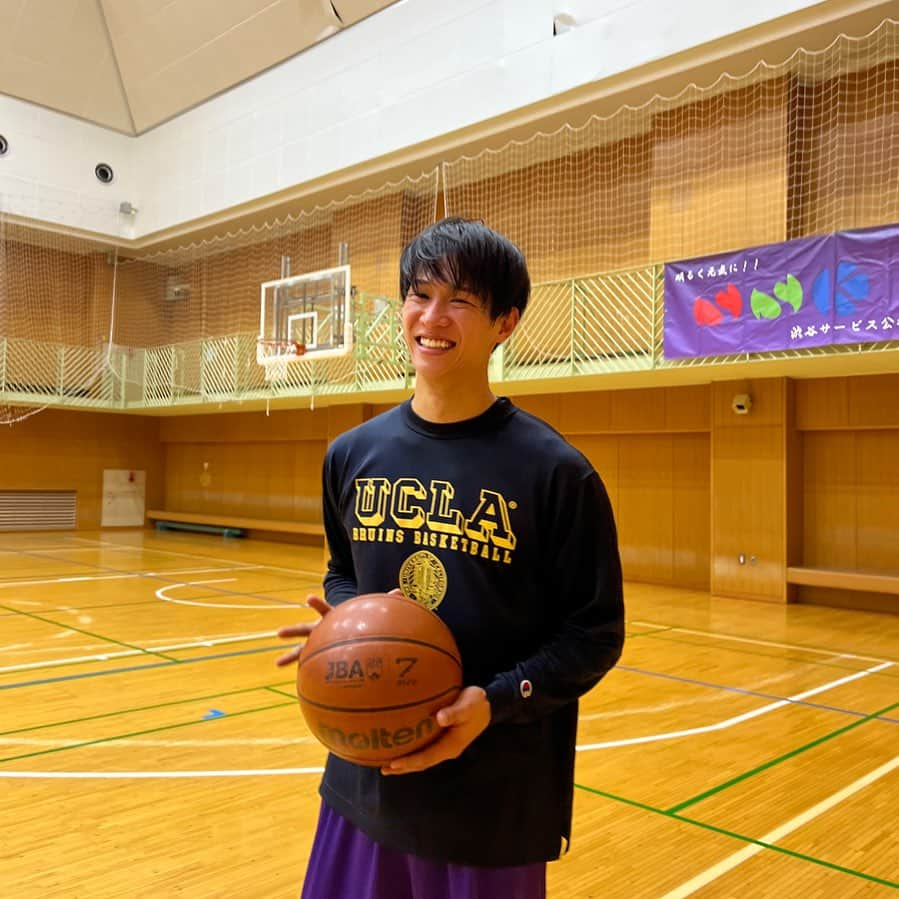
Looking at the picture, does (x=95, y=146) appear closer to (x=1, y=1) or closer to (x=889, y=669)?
(x=1, y=1)

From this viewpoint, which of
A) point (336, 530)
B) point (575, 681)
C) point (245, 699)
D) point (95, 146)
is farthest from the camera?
point (95, 146)

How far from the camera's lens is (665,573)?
1234cm

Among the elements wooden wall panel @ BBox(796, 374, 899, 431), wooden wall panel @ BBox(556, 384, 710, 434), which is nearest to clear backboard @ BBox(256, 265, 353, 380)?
wooden wall panel @ BBox(556, 384, 710, 434)

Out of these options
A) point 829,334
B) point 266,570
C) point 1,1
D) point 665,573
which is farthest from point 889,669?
point 1,1

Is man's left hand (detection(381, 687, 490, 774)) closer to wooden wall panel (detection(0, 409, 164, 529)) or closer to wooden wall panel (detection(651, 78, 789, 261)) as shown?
wooden wall panel (detection(651, 78, 789, 261))

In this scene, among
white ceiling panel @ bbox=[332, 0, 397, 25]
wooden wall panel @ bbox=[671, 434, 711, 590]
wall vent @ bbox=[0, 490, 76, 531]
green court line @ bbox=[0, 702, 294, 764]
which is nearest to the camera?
green court line @ bbox=[0, 702, 294, 764]

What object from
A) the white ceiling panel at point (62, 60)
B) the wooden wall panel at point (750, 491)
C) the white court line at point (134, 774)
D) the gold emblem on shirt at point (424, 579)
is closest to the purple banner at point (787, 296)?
the wooden wall panel at point (750, 491)

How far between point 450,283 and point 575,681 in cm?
71

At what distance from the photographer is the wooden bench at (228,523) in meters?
16.8

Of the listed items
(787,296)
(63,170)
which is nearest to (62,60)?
(63,170)

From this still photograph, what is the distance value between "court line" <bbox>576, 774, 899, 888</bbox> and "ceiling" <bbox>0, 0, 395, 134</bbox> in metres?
12.4

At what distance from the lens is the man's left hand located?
1.34m

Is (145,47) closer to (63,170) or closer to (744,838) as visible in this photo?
(63,170)

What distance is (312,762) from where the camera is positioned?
4391mm
